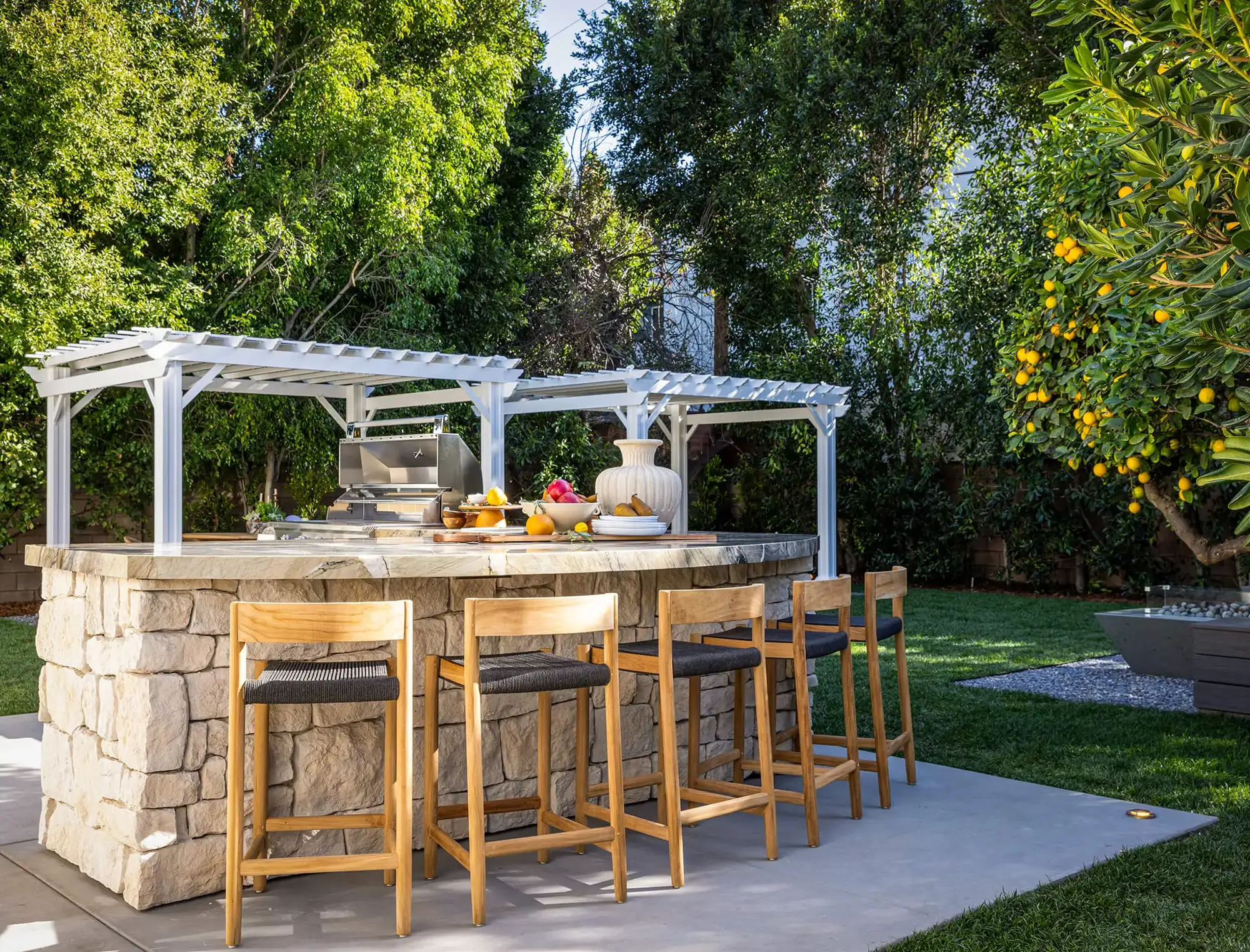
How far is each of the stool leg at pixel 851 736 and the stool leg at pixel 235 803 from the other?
87.9 inches

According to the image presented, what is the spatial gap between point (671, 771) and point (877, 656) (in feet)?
4.39

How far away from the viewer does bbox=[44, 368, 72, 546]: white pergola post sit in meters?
8.40

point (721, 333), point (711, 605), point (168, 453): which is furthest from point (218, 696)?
point (721, 333)

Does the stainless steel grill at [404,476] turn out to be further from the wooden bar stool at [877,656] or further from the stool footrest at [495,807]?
the stool footrest at [495,807]

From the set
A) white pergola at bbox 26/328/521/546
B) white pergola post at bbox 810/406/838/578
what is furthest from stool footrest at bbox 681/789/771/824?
white pergola post at bbox 810/406/838/578

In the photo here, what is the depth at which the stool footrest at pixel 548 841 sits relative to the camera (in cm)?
332

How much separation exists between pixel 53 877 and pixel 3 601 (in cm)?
999

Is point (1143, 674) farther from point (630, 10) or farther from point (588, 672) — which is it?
point (630, 10)

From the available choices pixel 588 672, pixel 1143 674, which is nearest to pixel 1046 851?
pixel 588 672

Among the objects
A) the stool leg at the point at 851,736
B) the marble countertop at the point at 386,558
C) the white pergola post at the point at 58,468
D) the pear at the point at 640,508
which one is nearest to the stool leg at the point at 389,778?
the marble countertop at the point at 386,558

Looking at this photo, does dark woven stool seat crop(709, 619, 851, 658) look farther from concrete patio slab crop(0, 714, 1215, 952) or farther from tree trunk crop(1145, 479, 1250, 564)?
tree trunk crop(1145, 479, 1250, 564)

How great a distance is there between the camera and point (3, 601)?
12406 mm

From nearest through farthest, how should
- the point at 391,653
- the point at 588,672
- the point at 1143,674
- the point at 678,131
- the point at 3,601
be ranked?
1. the point at 588,672
2. the point at 391,653
3. the point at 1143,674
4. the point at 3,601
5. the point at 678,131

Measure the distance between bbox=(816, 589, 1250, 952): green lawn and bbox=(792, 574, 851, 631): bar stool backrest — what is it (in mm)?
945
